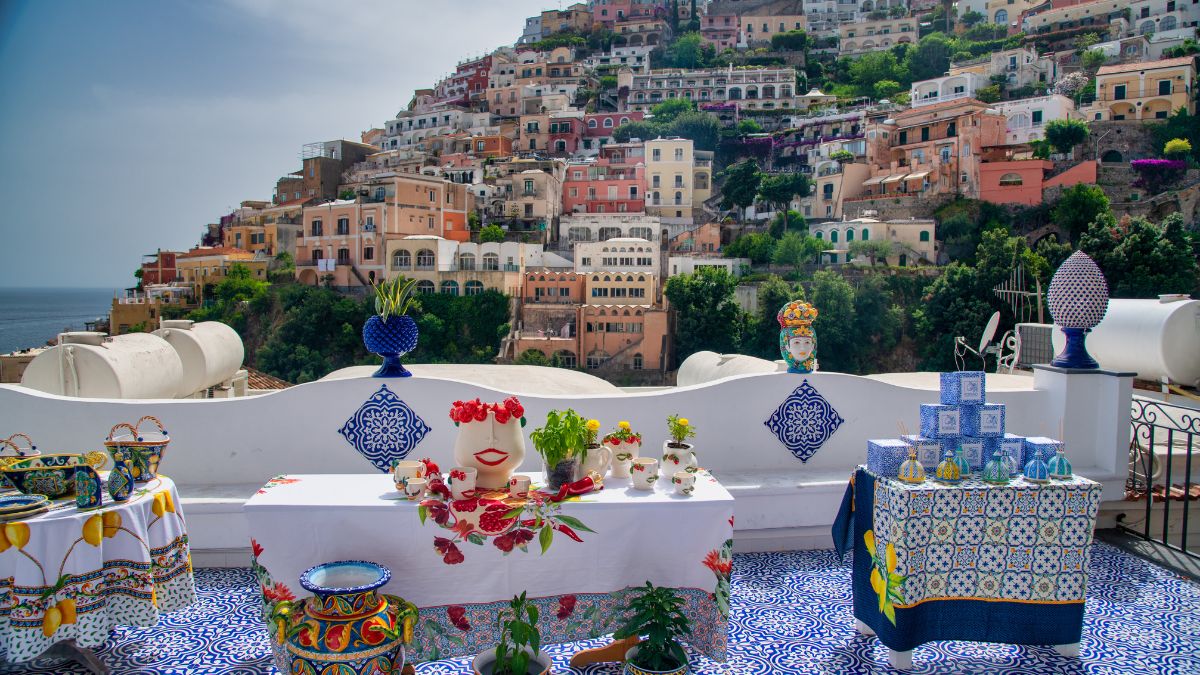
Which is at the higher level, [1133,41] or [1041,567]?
[1133,41]

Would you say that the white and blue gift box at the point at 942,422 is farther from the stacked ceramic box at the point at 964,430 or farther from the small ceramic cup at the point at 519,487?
the small ceramic cup at the point at 519,487

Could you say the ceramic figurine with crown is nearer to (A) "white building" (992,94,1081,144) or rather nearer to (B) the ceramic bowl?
(B) the ceramic bowl

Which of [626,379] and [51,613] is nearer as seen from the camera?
[51,613]

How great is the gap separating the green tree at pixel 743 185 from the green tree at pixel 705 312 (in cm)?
1108

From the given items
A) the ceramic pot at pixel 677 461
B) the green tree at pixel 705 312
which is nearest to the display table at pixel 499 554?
the ceramic pot at pixel 677 461

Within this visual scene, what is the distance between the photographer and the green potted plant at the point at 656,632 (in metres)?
2.91

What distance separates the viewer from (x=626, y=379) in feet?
107

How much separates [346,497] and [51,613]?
122 centimetres

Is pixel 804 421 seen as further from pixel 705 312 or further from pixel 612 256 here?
pixel 612 256

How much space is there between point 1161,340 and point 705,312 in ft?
82.2

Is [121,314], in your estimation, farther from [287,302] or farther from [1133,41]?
[1133,41]

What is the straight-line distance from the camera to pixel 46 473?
315 cm

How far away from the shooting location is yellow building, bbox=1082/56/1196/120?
125 feet

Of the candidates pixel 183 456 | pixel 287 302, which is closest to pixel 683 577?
pixel 183 456
